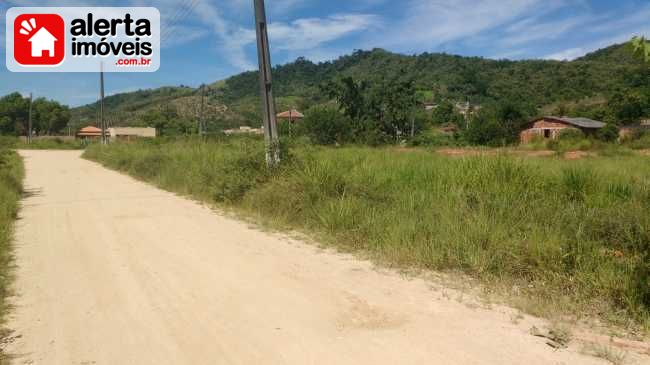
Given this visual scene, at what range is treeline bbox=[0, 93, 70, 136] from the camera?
98.6 meters

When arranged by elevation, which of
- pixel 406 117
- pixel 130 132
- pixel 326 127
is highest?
pixel 130 132

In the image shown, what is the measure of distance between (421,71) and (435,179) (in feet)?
347

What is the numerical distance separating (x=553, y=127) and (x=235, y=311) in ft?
170

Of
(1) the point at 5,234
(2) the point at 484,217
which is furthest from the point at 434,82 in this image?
(1) the point at 5,234

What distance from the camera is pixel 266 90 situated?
11656 millimetres

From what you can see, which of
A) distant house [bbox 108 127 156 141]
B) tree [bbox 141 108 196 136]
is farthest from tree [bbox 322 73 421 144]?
distant house [bbox 108 127 156 141]

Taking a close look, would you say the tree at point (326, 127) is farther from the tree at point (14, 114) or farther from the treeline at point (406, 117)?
the tree at point (14, 114)

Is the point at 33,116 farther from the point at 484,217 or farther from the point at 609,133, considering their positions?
the point at 484,217

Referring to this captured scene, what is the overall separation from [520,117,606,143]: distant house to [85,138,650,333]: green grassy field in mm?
41331

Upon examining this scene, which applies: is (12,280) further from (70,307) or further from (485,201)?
(485,201)

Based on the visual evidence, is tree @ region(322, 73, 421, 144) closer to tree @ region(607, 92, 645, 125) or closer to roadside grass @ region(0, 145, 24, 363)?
tree @ region(607, 92, 645, 125)

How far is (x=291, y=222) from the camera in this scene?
339 inches

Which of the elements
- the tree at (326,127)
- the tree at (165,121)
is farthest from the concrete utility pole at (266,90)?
the tree at (165,121)

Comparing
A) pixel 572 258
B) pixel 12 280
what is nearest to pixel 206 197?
pixel 12 280
